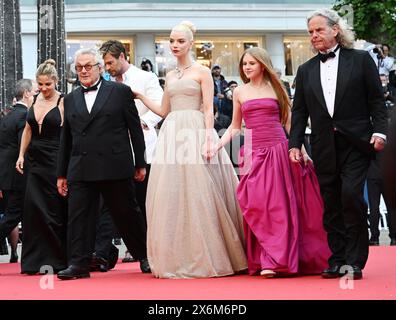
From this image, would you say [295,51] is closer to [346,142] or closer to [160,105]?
[160,105]

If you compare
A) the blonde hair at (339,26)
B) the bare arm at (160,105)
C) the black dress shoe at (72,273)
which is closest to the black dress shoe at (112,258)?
the black dress shoe at (72,273)

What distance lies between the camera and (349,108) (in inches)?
298

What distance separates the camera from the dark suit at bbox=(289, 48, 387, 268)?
744 centimetres

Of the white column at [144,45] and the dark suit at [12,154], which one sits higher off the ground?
the white column at [144,45]

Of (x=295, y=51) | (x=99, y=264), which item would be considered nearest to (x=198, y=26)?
(x=295, y=51)

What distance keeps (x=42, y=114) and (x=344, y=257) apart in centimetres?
338

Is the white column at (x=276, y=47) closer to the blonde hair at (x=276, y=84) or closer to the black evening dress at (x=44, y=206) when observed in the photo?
the black evening dress at (x=44, y=206)

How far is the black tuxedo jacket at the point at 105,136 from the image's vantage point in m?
8.38

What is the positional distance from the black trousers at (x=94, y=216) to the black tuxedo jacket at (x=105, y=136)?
0.12 m

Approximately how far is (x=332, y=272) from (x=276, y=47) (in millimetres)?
32020

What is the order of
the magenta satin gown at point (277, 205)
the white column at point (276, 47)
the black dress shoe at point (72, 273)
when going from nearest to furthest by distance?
1. the magenta satin gown at point (277, 205)
2. the black dress shoe at point (72, 273)
3. the white column at point (276, 47)

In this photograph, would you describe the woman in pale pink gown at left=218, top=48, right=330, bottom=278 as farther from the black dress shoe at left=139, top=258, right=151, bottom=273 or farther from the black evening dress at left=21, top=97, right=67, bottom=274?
the black evening dress at left=21, top=97, right=67, bottom=274

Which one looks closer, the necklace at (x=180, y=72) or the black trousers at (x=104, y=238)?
the necklace at (x=180, y=72)

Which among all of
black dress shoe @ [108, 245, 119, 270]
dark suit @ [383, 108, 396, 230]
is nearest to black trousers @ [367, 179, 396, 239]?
Result: black dress shoe @ [108, 245, 119, 270]
